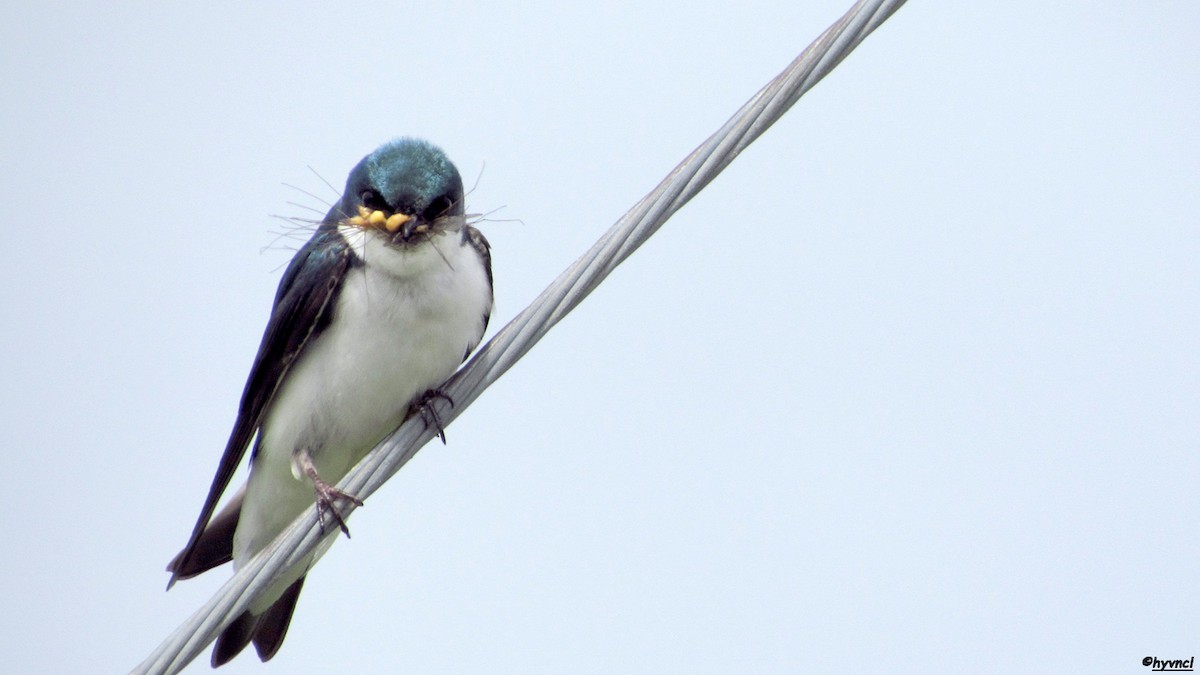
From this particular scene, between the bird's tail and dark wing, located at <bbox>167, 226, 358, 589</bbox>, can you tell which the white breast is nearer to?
dark wing, located at <bbox>167, 226, 358, 589</bbox>

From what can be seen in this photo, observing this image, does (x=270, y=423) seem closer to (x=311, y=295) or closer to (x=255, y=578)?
(x=311, y=295)

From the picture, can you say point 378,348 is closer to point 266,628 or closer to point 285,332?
point 285,332

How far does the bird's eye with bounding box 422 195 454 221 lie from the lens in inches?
195

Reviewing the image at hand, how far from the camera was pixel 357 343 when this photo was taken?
16.8 feet

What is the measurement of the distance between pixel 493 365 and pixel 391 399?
1138 mm

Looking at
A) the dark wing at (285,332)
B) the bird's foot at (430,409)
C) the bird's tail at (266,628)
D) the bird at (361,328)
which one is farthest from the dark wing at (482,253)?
the bird's tail at (266,628)

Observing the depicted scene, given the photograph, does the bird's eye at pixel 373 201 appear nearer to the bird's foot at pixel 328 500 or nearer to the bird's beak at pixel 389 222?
the bird's beak at pixel 389 222

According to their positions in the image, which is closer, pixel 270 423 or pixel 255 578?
pixel 255 578

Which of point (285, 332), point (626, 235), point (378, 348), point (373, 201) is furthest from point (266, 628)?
point (626, 235)

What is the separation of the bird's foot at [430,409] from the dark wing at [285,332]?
40 cm

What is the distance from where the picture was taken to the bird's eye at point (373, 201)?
4.96 metres

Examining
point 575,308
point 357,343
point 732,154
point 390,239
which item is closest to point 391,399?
point 357,343

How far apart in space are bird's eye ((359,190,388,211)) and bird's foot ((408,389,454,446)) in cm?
60

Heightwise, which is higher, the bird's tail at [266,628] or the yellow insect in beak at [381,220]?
the yellow insect in beak at [381,220]
